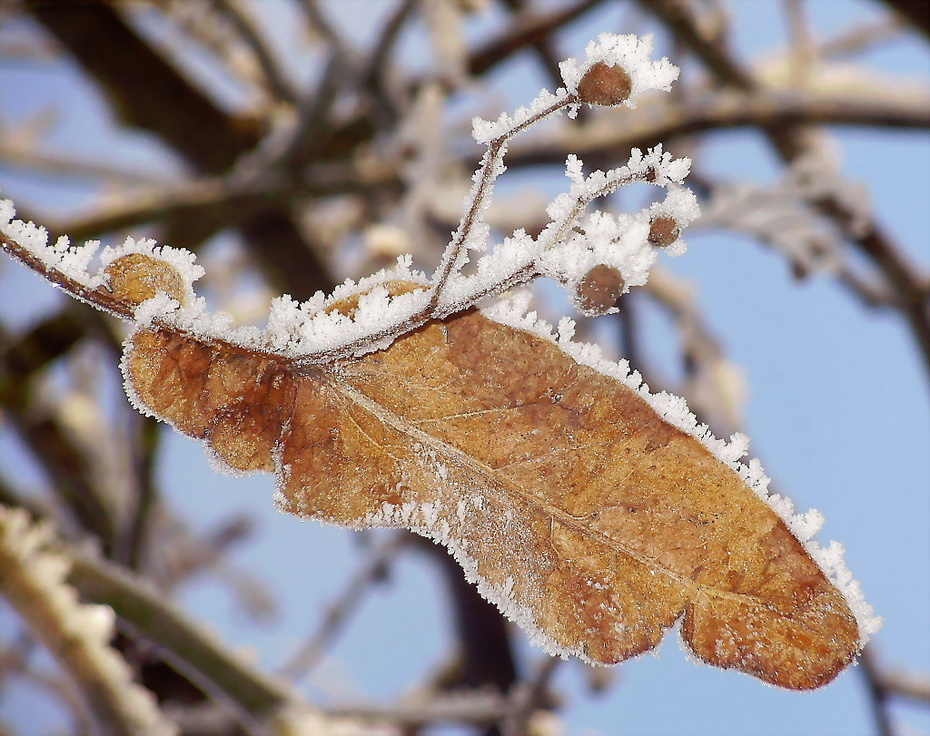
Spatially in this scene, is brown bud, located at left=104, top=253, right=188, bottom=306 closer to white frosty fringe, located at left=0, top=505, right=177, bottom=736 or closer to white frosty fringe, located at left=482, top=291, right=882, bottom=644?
white frosty fringe, located at left=482, top=291, right=882, bottom=644

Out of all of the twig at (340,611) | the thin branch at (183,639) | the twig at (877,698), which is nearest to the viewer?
the thin branch at (183,639)

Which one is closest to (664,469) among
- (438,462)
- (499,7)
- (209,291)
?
(438,462)

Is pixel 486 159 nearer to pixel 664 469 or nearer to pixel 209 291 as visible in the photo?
pixel 664 469

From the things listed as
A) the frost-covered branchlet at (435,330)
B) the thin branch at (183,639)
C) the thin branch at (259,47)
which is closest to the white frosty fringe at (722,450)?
the frost-covered branchlet at (435,330)

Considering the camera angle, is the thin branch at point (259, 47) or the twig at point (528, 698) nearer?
the twig at point (528, 698)

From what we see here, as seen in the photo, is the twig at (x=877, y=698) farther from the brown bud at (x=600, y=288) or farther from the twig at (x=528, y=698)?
the brown bud at (x=600, y=288)

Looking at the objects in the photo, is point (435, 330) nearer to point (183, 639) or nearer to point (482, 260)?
point (482, 260)

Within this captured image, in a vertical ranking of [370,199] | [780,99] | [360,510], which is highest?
[780,99]
